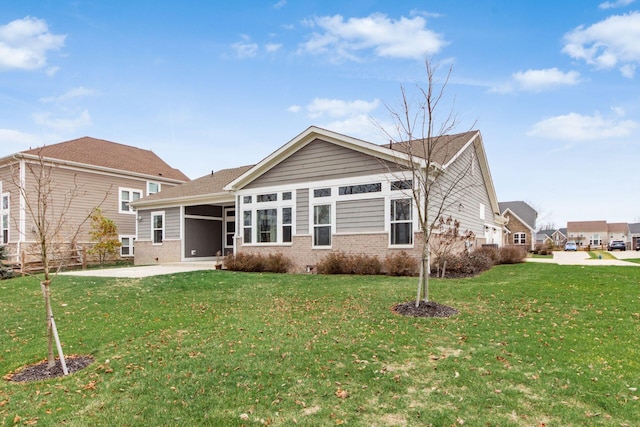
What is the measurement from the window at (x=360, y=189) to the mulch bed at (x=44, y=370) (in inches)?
419

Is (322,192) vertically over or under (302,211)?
over

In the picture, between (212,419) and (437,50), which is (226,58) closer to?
(437,50)

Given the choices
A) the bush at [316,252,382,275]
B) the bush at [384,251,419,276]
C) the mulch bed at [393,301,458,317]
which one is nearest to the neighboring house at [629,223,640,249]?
the bush at [384,251,419,276]

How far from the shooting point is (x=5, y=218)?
23.2 m

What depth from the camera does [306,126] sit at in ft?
51.6

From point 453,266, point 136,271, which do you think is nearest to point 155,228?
point 136,271

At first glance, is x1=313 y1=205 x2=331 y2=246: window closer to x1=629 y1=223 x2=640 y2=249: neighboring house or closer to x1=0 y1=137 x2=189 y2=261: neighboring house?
x1=0 y1=137 x2=189 y2=261: neighboring house

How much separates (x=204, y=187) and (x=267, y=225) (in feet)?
19.5

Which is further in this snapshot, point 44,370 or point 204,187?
point 204,187

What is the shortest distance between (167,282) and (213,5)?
10.4 metres

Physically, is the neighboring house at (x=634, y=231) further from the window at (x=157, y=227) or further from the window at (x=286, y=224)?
the window at (x=157, y=227)

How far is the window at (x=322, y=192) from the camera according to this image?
15.4 m

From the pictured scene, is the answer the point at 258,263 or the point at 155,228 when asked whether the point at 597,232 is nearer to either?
the point at 258,263

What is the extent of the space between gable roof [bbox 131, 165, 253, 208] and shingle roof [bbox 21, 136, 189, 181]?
4701 mm
